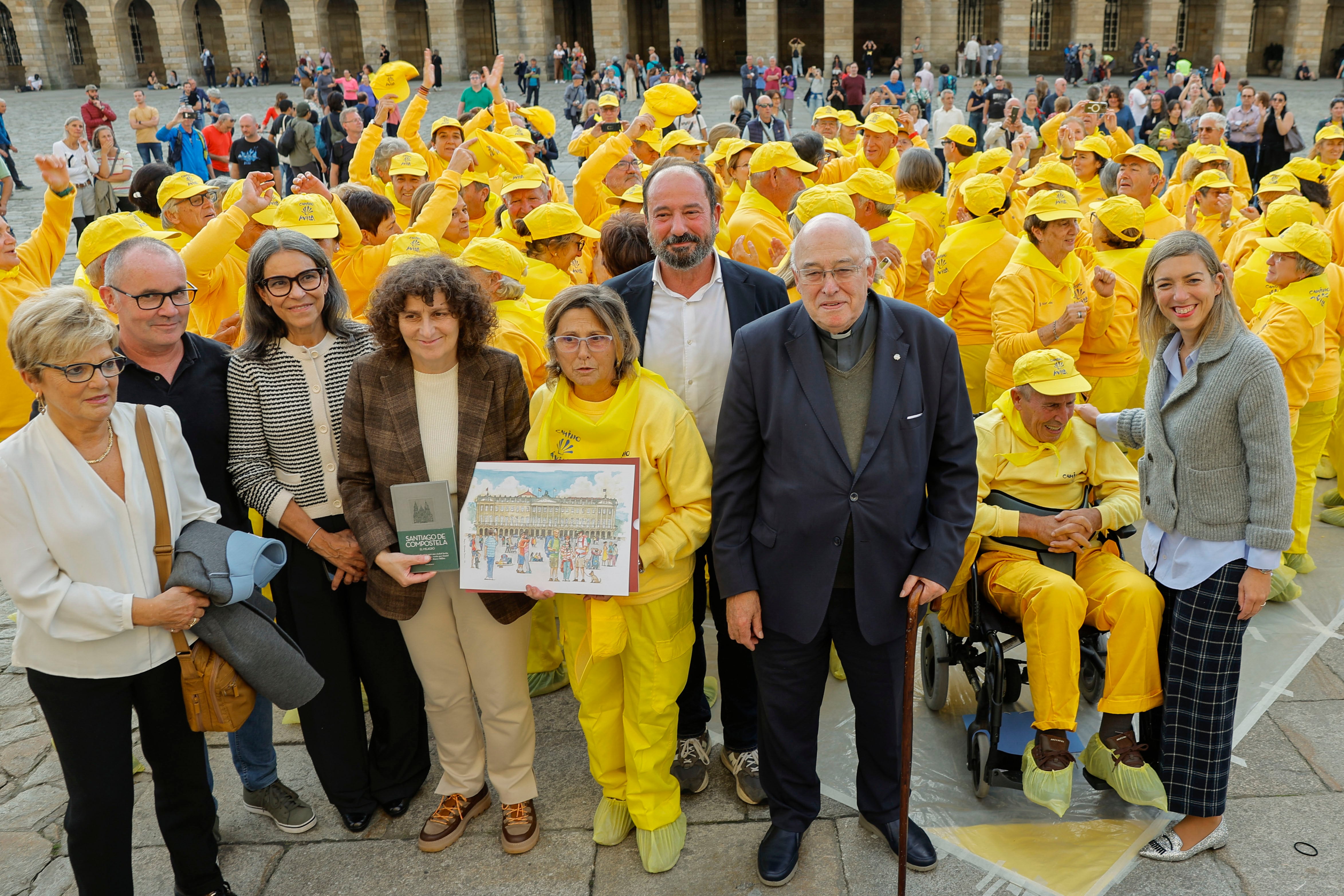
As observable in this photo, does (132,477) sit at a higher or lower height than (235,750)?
higher

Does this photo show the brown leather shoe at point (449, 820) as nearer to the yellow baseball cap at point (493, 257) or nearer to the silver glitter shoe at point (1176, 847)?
the yellow baseball cap at point (493, 257)

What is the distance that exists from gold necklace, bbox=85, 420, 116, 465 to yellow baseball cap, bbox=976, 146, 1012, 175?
23.2 ft

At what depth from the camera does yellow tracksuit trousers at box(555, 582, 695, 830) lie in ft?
10.6

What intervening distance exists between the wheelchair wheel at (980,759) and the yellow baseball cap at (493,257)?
2.71 metres

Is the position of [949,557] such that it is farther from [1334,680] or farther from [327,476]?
[1334,680]

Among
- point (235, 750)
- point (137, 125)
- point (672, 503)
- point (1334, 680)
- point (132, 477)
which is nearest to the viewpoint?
point (132, 477)

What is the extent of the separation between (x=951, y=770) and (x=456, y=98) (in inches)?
1169

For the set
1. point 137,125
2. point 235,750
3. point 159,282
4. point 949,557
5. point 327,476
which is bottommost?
point 235,750

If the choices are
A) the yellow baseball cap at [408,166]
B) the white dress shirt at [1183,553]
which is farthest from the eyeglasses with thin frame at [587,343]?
the yellow baseball cap at [408,166]

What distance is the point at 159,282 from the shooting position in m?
3.00

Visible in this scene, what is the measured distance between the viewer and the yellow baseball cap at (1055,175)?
6203 mm

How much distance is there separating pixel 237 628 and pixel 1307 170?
858 cm

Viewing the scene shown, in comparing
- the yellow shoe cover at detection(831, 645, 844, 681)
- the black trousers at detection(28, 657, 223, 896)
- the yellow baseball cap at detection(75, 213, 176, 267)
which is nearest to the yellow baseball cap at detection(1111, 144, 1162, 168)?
the yellow shoe cover at detection(831, 645, 844, 681)

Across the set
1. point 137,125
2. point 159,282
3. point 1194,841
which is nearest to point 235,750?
point 159,282
